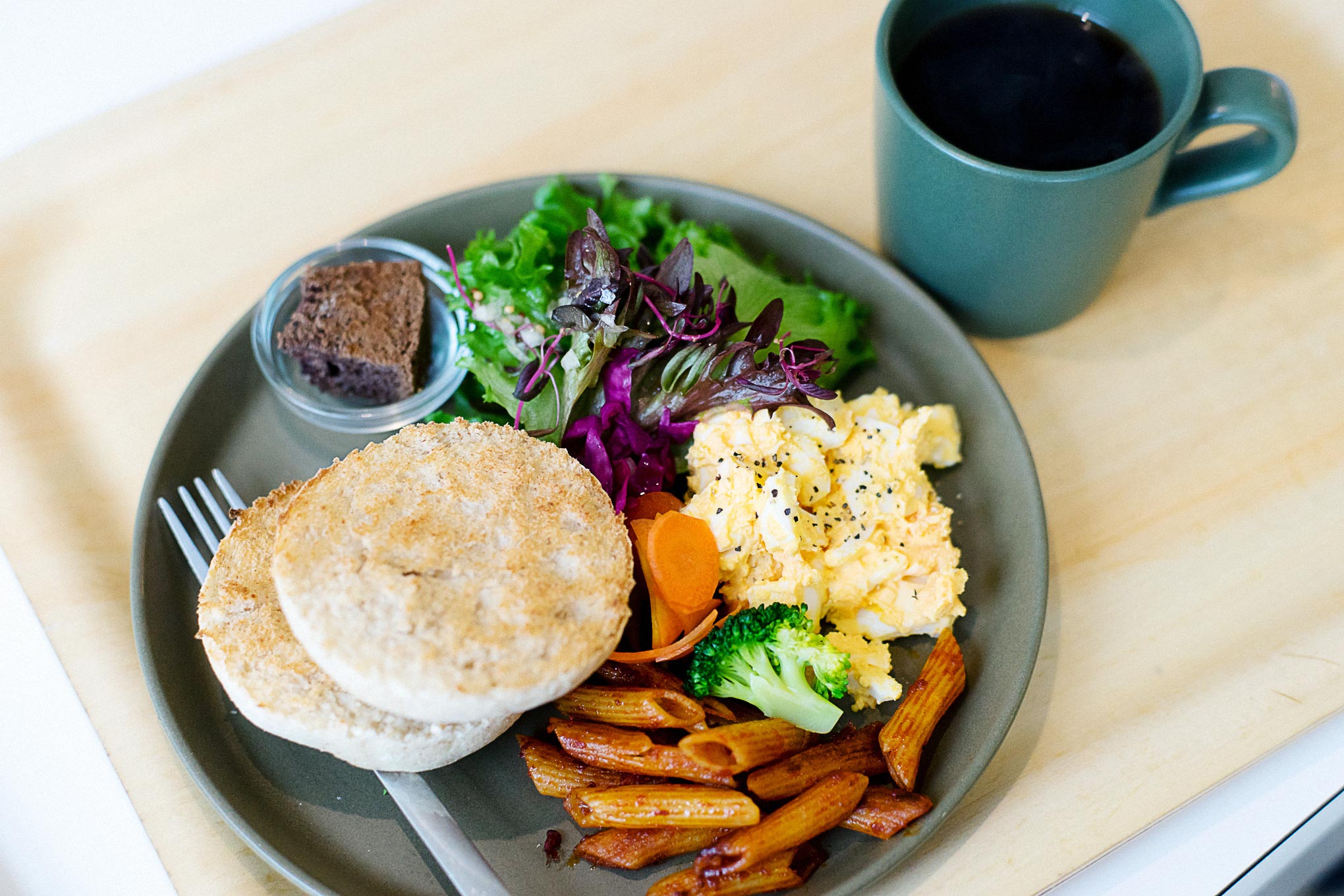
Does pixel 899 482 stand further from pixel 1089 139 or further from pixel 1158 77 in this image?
pixel 1158 77

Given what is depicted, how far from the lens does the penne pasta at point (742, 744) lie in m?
1.64

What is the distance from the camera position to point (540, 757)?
1.71 metres

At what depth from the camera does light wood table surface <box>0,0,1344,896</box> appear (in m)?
1.87

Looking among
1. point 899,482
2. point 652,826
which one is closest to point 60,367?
point 652,826

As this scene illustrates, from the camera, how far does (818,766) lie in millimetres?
1685

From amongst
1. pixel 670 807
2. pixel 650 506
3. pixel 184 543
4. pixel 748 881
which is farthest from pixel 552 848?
pixel 184 543

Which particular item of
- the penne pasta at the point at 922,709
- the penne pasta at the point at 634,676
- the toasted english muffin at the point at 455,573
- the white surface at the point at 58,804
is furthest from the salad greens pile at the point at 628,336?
the white surface at the point at 58,804

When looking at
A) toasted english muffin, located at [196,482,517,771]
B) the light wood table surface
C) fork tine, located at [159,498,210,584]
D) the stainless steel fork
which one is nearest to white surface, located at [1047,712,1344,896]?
the light wood table surface

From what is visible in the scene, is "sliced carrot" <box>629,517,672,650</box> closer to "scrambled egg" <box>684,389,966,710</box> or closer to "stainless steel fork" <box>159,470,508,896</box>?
"scrambled egg" <box>684,389,966,710</box>

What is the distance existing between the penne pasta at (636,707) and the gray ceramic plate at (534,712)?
0.14 m

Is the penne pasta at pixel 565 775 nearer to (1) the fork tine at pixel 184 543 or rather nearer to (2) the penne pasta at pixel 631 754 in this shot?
(2) the penne pasta at pixel 631 754

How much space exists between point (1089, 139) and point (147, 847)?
2.22m

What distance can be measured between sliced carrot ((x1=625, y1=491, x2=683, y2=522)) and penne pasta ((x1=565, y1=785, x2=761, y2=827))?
51 cm

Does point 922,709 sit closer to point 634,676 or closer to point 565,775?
point 634,676
